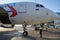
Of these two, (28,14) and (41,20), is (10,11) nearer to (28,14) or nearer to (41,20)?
(28,14)

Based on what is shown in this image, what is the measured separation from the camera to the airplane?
56.4 feet

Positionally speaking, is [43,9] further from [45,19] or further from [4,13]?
[4,13]

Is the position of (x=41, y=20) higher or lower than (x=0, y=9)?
lower

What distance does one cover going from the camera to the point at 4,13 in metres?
17.6

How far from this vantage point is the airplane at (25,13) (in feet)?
56.4

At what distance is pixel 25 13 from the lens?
1750 cm

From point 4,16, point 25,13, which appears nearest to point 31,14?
point 25,13

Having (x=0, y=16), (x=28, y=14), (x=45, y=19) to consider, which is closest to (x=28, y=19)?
(x=28, y=14)

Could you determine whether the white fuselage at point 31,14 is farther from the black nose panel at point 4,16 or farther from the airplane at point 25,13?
the black nose panel at point 4,16

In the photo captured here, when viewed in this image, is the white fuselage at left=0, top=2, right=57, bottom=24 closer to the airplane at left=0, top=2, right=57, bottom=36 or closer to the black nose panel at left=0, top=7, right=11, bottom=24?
the airplane at left=0, top=2, right=57, bottom=36

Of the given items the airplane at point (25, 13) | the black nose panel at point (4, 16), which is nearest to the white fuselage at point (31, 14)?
the airplane at point (25, 13)

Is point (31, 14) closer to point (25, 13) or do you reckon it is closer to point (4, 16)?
point (25, 13)

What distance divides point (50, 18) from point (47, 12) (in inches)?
27.7

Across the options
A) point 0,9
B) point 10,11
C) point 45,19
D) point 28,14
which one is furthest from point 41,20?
point 0,9
